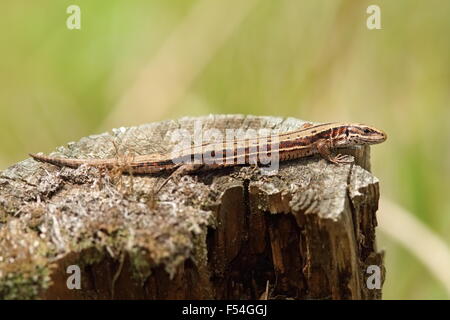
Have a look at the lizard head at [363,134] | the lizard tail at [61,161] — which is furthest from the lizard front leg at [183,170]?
the lizard head at [363,134]

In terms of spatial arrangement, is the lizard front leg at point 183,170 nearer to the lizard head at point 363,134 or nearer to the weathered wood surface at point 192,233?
the weathered wood surface at point 192,233

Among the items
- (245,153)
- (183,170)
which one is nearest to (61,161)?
(183,170)

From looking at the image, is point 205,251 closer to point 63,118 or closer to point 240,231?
point 240,231

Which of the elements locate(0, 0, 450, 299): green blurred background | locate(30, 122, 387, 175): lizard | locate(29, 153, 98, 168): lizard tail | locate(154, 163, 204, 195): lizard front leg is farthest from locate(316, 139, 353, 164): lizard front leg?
locate(29, 153, 98, 168): lizard tail

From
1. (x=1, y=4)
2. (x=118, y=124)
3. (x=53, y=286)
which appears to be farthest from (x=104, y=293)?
(x=1, y=4)

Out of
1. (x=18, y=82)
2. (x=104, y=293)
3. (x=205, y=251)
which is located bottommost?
(x=104, y=293)

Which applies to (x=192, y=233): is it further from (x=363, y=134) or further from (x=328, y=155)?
(x=363, y=134)

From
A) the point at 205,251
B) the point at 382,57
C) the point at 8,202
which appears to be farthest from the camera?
the point at 382,57
